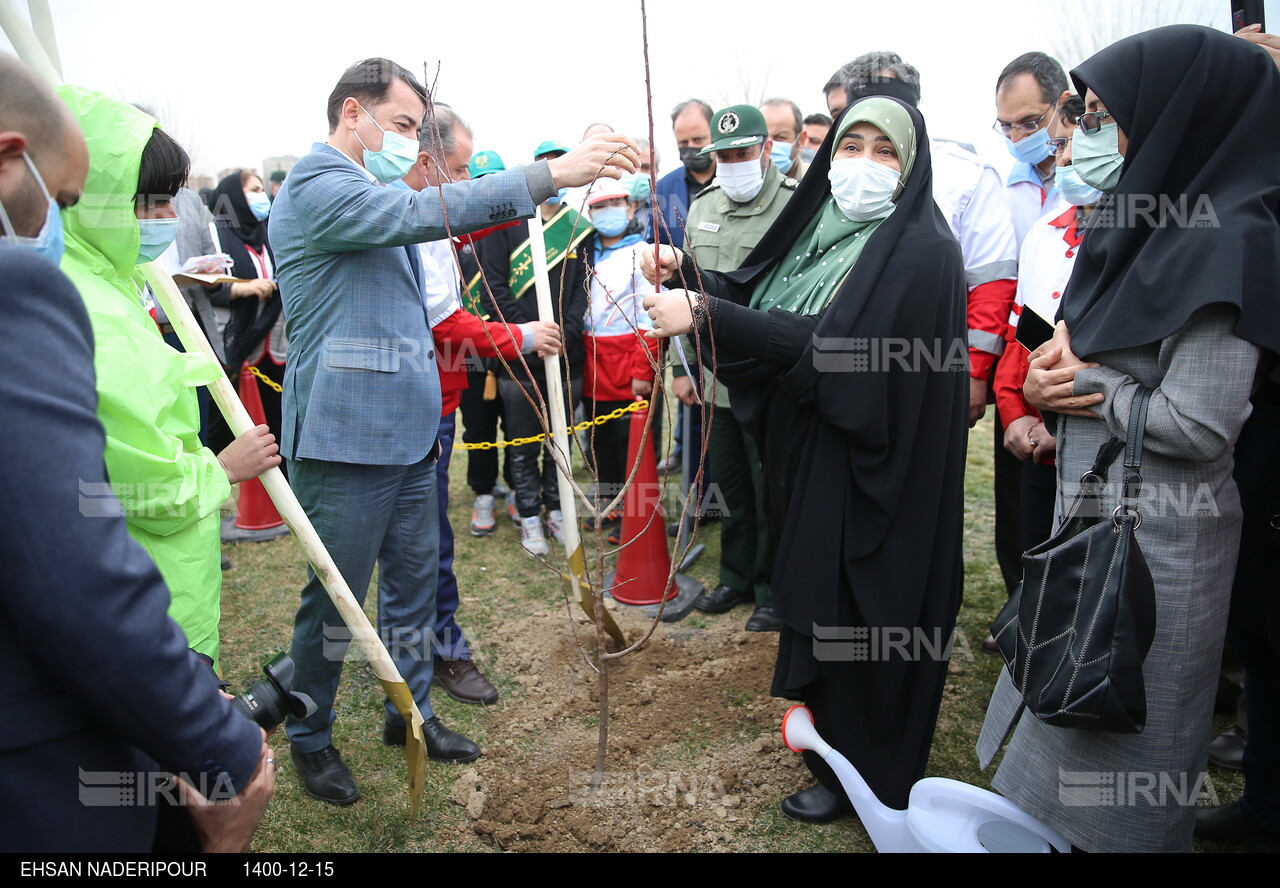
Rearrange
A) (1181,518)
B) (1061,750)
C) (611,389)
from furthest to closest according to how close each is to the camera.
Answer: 1. (611,389)
2. (1061,750)
3. (1181,518)

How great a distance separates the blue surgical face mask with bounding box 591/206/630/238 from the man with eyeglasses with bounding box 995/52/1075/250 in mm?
2257

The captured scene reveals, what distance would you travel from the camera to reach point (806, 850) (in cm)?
254

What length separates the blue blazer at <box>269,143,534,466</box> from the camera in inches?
95.0

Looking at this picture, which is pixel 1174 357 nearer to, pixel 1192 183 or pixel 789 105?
pixel 1192 183

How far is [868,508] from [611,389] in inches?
119

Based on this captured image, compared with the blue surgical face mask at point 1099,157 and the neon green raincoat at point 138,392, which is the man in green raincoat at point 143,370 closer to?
the neon green raincoat at point 138,392

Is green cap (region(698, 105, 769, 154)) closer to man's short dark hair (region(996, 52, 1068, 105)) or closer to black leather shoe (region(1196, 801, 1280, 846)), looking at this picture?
man's short dark hair (region(996, 52, 1068, 105))

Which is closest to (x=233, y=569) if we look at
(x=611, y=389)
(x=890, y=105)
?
(x=611, y=389)

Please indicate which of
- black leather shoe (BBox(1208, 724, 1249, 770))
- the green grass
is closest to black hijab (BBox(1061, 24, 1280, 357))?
the green grass

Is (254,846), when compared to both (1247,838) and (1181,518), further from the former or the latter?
(1247,838)

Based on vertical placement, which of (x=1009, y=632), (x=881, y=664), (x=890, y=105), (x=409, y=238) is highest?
(x=890, y=105)

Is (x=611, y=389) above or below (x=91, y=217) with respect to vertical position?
below
